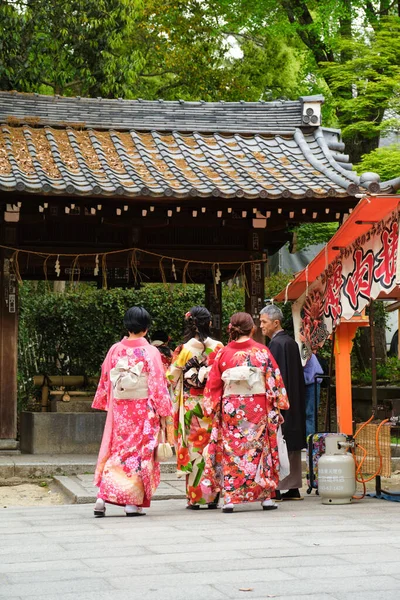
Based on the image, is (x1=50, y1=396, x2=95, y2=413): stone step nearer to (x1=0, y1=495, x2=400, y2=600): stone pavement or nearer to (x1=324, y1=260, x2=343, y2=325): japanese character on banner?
(x1=324, y1=260, x2=343, y2=325): japanese character on banner

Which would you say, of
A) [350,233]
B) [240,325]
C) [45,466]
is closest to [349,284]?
[350,233]

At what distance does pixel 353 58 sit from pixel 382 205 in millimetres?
12229

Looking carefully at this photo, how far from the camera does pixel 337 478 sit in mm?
8680

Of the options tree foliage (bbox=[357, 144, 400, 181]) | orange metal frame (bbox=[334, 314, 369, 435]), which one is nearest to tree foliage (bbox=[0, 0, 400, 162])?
tree foliage (bbox=[357, 144, 400, 181])

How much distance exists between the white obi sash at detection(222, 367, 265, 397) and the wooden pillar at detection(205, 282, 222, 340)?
Result: 221 inches

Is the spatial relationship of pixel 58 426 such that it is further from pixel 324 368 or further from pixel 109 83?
pixel 109 83

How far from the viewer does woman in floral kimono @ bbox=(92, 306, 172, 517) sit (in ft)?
26.6

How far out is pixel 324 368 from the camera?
49.5 feet

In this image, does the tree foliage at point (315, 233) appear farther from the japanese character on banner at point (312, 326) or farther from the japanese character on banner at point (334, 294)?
the japanese character on banner at point (334, 294)

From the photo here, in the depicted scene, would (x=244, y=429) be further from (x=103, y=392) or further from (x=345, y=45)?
(x=345, y=45)

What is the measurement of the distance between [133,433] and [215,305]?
6.47 m

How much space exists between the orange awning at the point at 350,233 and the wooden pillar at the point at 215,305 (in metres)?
3.36

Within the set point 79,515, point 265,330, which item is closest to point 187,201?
point 265,330

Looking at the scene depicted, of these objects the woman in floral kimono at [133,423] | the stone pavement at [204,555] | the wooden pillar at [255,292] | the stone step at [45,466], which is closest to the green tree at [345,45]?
the wooden pillar at [255,292]
